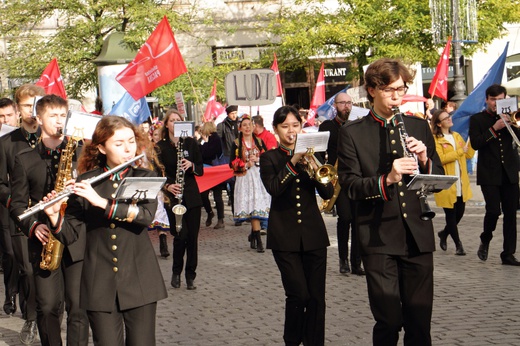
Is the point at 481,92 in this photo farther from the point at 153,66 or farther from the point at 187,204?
the point at 187,204

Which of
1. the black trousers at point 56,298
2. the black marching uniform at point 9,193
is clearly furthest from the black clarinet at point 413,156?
the black marching uniform at point 9,193

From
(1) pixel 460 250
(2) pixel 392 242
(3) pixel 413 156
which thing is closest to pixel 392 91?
(3) pixel 413 156

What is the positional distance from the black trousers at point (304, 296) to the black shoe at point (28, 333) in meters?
2.57

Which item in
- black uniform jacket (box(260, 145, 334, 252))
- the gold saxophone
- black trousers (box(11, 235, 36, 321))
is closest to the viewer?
the gold saxophone

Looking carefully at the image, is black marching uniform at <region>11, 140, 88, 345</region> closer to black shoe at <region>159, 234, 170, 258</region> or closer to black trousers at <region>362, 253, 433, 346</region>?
black trousers at <region>362, 253, 433, 346</region>

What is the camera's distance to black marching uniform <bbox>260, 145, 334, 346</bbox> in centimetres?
696

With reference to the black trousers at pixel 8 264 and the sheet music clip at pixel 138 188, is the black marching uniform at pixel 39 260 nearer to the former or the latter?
the sheet music clip at pixel 138 188

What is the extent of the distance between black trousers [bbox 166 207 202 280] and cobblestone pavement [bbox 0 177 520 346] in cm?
Result: 26

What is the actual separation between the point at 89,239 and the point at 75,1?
2022 cm

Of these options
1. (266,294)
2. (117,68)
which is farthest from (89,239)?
(117,68)

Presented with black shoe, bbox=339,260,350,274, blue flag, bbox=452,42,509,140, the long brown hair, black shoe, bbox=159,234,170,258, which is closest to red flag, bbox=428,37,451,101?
blue flag, bbox=452,42,509,140

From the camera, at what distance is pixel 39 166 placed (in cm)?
722

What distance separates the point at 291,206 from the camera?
723 centimetres

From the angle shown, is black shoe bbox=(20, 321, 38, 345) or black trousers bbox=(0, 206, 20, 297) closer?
black shoe bbox=(20, 321, 38, 345)
